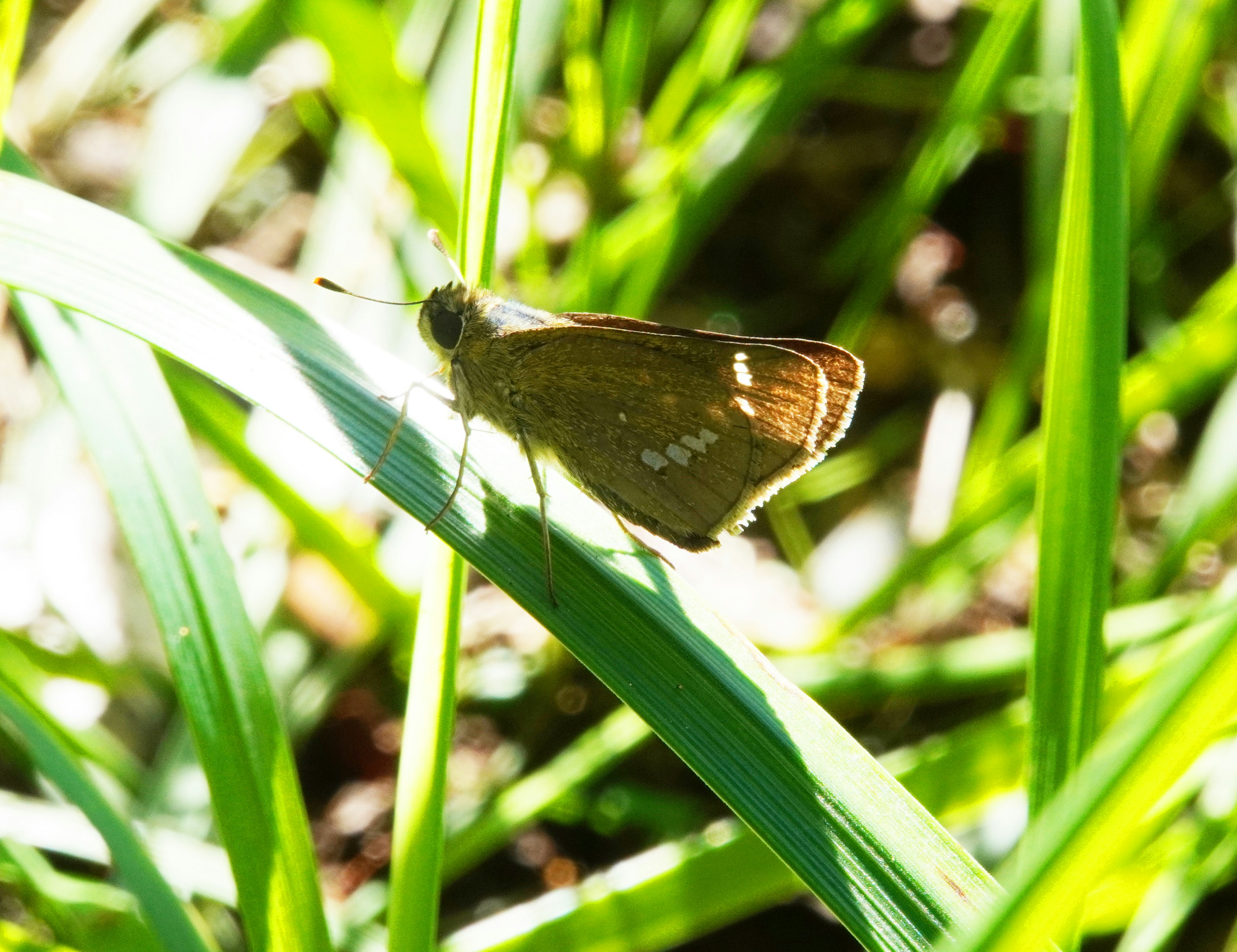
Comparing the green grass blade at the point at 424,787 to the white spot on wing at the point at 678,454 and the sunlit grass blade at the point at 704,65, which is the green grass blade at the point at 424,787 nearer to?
the white spot on wing at the point at 678,454

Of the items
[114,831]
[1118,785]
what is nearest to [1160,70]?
[1118,785]

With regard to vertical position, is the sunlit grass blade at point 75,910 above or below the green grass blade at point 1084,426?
above

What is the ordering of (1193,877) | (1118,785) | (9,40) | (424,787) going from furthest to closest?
(1193,877)
(9,40)
(424,787)
(1118,785)

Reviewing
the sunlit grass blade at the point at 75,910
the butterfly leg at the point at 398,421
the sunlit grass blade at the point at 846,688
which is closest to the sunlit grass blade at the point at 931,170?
the sunlit grass blade at the point at 846,688

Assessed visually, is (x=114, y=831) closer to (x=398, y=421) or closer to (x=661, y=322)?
(x=398, y=421)

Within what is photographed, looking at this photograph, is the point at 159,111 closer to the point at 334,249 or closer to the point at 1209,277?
the point at 334,249

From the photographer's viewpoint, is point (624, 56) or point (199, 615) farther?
point (624, 56)

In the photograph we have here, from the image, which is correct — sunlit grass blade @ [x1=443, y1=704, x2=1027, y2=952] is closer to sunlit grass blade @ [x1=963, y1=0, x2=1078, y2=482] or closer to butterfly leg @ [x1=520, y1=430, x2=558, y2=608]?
butterfly leg @ [x1=520, y1=430, x2=558, y2=608]
